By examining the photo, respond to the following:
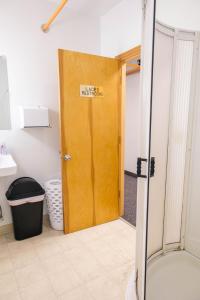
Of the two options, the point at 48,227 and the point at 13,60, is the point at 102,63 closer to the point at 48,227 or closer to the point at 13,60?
the point at 13,60

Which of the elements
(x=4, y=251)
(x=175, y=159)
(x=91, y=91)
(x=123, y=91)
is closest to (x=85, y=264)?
(x=4, y=251)

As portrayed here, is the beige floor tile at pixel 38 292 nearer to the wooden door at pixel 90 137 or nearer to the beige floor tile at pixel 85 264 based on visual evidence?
the beige floor tile at pixel 85 264

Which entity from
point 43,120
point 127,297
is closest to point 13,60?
point 43,120

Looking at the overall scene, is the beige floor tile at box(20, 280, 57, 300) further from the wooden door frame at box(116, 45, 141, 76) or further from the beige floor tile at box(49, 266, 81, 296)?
the wooden door frame at box(116, 45, 141, 76)

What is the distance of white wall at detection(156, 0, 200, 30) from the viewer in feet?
5.22

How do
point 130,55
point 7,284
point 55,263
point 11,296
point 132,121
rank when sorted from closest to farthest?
point 11,296 → point 7,284 → point 55,263 → point 130,55 → point 132,121

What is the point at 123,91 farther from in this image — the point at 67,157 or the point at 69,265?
the point at 69,265

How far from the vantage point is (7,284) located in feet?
5.62

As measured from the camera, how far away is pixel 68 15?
254cm

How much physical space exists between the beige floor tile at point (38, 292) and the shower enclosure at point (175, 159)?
748 millimetres

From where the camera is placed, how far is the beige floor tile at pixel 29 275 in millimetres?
1734

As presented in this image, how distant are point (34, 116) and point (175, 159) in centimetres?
158

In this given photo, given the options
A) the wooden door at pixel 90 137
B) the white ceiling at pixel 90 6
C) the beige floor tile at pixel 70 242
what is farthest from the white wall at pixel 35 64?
the beige floor tile at pixel 70 242

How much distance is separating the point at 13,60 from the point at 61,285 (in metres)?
2.30
